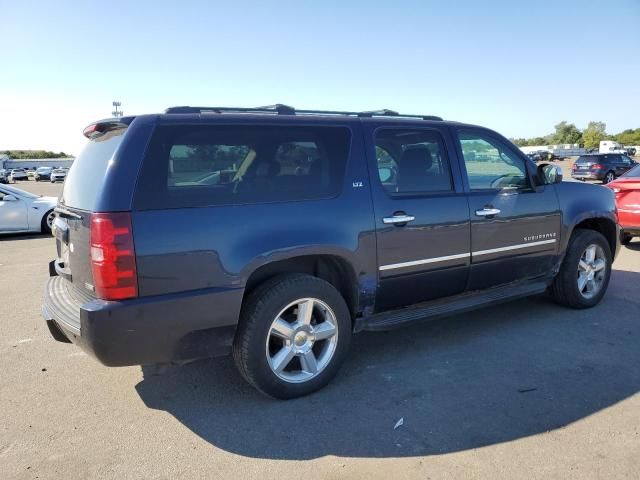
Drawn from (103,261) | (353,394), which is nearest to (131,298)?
(103,261)

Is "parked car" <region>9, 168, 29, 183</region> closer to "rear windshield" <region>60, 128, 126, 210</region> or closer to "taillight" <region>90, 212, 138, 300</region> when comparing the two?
"rear windshield" <region>60, 128, 126, 210</region>

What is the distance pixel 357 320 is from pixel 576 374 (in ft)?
5.49

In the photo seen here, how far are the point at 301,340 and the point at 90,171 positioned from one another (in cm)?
177

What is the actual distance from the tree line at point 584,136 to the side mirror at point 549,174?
109570 millimetres

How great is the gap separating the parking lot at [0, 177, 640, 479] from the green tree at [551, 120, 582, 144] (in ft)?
426

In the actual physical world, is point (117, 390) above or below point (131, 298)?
below

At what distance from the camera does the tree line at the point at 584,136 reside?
106m

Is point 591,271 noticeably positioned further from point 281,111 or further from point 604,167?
point 604,167

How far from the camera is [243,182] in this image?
3.19 meters

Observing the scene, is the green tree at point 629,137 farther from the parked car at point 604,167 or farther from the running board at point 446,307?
the running board at point 446,307

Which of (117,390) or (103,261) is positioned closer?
(103,261)

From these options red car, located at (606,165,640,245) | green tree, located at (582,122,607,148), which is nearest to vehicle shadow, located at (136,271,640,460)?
red car, located at (606,165,640,245)

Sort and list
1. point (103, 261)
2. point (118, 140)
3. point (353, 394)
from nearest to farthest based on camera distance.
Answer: point (103, 261)
point (118, 140)
point (353, 394)

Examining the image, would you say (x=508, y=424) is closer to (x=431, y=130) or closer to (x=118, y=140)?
(x=431, y=130)
